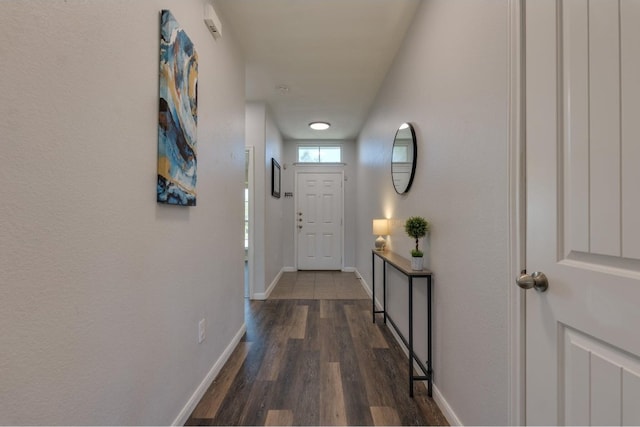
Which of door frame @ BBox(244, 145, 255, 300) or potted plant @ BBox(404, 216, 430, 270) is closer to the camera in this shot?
potted plant @ BBox(404, 216, 430, 270)

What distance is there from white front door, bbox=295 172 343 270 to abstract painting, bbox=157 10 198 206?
4076 millimetres

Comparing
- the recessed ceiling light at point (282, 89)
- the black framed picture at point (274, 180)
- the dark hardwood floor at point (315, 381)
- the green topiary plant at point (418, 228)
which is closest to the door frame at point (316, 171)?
the black framed picture at point (274, 180)

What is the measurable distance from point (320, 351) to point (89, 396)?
168cm

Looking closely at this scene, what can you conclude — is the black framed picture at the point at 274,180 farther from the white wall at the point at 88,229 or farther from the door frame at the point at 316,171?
the white wall at the point at 88,229

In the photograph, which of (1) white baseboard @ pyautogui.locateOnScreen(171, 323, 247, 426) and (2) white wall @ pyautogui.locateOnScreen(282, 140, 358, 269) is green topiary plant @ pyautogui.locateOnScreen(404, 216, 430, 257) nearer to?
(1) white baseboard @ pyautogui.locateOnScreen(171, 323, 247, 426)

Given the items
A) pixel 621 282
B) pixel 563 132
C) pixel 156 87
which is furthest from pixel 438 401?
pixel 156 87

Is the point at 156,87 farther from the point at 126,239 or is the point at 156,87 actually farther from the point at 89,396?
the point at 89,396

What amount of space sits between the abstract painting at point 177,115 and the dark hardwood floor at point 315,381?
1.20m

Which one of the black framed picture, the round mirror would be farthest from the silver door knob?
the black framed picture

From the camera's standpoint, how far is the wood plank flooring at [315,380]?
1.57 m

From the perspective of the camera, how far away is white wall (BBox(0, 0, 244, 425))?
2.28 feet

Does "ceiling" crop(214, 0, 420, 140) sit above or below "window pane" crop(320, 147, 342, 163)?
above

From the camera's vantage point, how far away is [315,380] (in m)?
1.91

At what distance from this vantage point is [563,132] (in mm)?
840
